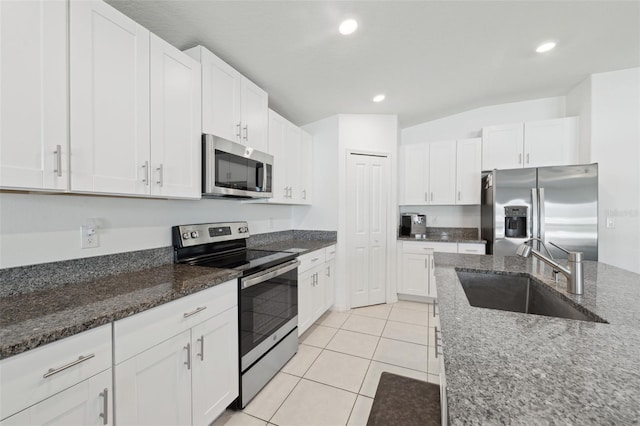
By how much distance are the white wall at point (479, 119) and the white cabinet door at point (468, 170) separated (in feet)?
1.33

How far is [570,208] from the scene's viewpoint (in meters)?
2.72

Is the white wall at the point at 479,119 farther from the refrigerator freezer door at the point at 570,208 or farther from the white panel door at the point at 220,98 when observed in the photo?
the white panel door at the point at 220,98

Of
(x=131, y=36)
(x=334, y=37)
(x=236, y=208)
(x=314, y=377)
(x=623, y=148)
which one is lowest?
(x=314, y=377)

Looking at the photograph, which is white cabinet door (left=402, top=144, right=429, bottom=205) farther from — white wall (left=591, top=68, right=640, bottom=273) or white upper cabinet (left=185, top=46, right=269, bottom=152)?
white upper cabinet (left=185, top=46, right=269, bottom=152)

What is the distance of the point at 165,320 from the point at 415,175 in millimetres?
3590

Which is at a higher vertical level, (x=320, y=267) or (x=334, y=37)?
(x=334, y=37)

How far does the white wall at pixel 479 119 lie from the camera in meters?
3.49

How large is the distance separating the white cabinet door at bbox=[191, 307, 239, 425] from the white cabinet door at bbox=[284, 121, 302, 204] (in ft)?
5.36

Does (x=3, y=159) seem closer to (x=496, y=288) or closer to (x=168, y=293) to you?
(x=168, y=293)

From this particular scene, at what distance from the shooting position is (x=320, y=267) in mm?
2852

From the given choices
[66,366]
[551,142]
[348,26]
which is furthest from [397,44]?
[66,366]

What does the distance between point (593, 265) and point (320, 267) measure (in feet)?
7.13

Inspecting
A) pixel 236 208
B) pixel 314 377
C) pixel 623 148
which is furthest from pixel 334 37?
pixel 623 148

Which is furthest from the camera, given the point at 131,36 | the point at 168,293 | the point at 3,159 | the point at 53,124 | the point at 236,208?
the point at 236,208
